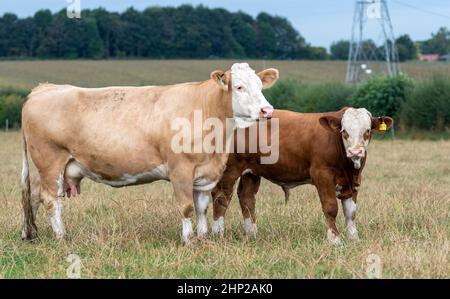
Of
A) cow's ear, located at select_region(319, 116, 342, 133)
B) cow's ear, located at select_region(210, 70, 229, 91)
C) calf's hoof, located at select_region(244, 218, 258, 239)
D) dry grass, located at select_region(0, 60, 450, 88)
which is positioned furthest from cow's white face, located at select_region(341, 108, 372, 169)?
dry grass, located at select_region(0, 60, 450, 88)

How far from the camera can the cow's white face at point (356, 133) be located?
25.9 ft

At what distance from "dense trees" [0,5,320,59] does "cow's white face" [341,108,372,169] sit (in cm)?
4769

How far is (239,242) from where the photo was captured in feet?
26.8

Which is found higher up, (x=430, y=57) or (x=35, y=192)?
(x=35, y=192)

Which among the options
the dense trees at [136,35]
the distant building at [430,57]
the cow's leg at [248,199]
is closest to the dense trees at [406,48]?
the distant building at [430,57]

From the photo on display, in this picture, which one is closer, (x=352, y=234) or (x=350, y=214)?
(x=352, y=234)

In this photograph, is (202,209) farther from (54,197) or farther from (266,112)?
(54,197)

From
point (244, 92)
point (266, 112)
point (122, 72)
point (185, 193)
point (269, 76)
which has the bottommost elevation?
point (122, 72)

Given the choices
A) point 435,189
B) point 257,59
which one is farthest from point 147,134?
point 257,59

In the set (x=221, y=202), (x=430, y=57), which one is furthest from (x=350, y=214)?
(x=430, y=57)

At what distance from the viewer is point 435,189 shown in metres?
12.7

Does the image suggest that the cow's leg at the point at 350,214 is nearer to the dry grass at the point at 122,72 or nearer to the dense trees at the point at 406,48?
the dry grass at the point at 122,72

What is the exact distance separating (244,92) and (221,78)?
277mm
